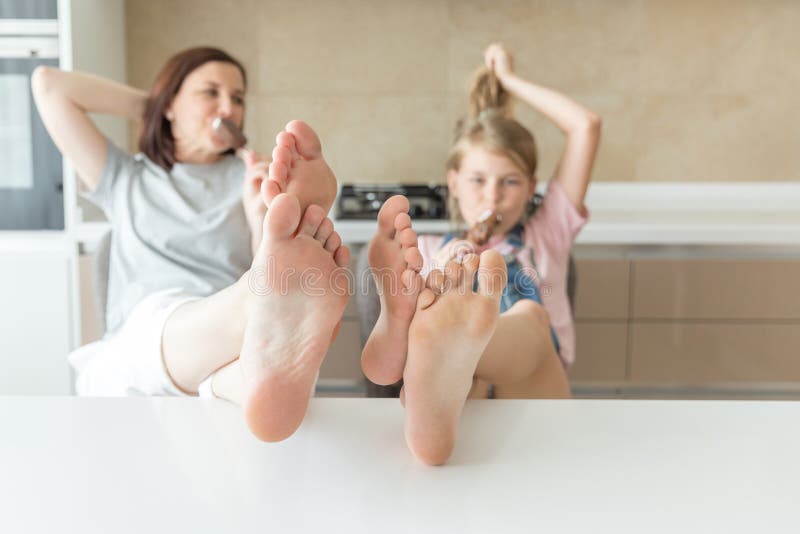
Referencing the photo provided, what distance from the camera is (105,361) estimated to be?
4.33 ft

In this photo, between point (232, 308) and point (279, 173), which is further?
point (232, 308)

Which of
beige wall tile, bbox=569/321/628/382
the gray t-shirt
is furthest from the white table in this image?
beige wall tile, bbox=569/321/628/382

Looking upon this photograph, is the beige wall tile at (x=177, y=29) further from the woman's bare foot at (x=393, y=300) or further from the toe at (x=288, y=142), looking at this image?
the woman's bare foot at (x=393, y=300)

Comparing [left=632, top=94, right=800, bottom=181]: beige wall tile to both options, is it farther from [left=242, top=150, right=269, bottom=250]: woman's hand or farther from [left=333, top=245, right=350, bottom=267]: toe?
[left=333, top=245, right=350, bottom=267]: toe

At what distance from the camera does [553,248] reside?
1.71 meters

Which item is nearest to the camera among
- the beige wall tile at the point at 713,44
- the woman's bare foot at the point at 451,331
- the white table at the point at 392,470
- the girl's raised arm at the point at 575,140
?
the white table at the point at 392,470

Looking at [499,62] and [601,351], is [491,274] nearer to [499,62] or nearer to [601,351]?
[499,62]

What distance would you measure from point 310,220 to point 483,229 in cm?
86

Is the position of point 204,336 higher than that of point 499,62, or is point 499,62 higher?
point 499,62

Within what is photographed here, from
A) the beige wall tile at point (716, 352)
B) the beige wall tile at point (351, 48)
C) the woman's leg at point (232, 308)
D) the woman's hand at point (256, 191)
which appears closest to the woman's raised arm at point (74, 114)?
the woman's hand at point (256, 191)

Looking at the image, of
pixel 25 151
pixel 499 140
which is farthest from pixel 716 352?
pixel 25 151

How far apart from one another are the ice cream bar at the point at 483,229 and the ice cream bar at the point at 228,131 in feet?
1.82

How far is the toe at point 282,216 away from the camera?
2.43 feet

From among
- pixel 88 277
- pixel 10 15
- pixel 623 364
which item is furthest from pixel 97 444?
pixel 10 15
